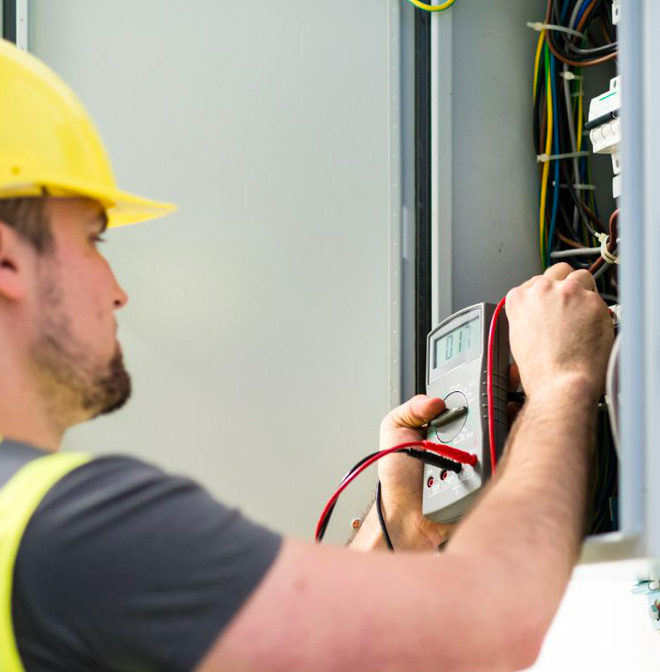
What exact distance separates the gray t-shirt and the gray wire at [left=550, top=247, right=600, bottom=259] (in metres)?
0.89

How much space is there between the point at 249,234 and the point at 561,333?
688 millimetres

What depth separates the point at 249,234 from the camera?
1716 millimetres

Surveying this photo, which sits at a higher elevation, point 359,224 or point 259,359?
point 359,224

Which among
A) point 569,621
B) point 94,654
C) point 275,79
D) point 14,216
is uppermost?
point 275,79

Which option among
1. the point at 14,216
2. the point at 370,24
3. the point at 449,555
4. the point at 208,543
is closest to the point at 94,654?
the point at 208,543

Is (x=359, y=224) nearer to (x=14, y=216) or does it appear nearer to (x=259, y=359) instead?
(x=259, y=359)

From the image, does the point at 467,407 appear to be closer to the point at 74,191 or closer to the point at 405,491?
the point at 405,491

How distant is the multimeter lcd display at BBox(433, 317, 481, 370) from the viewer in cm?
139

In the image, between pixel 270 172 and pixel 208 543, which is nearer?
pixel 208 543

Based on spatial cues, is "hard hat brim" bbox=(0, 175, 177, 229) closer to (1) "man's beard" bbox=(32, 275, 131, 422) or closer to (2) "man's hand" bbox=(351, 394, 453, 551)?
(1) "man's beard" bbox=(32, 275, 131, 422)

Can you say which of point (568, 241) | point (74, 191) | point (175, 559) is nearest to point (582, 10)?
point (568, 241)

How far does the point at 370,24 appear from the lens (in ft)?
5.68

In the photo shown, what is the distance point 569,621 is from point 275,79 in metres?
1.07

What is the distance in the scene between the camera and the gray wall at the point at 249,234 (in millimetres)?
1678
